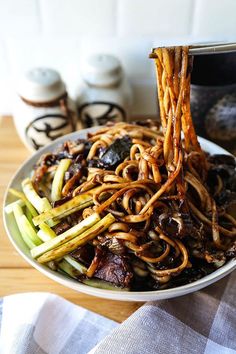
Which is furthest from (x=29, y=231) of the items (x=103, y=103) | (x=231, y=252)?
(x=103, y=103)

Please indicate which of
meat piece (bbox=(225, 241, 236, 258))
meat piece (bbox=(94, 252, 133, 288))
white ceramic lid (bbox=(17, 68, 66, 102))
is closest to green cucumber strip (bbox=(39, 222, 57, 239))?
meat piece (bbox=(94, 252, 133, 288))

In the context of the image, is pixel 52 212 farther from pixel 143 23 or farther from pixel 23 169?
pixel 143 23

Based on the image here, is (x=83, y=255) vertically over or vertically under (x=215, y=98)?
under

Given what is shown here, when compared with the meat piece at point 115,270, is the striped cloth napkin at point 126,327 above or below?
below

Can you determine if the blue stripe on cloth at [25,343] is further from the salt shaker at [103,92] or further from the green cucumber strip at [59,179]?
the salt shaker at [103,92]

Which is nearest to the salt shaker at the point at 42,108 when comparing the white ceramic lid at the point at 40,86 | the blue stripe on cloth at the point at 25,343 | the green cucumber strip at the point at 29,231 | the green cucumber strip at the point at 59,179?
the white ceramic lid at the point at 40,86

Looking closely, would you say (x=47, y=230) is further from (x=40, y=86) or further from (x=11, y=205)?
(x=40, y=86)
